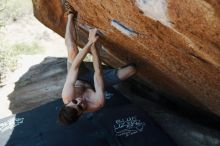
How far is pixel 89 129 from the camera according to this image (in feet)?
20.0

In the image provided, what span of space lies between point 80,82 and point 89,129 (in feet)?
3.44

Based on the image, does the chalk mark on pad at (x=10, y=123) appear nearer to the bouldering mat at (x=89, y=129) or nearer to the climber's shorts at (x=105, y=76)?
the bouldering mat at (x=89, y=129)

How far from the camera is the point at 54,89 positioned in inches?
309

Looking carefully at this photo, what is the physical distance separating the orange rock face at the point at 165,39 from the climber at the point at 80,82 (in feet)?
1.00

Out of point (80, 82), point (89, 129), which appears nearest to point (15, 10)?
point (89, 129)

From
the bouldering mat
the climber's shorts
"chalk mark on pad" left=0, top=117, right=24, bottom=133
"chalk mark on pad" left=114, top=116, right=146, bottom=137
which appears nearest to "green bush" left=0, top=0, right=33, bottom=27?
"chalk mark on pad" left=0, top=117, right=24, bottom=133

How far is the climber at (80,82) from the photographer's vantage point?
4727mm

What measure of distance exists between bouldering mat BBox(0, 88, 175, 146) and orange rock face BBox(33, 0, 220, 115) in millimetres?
711

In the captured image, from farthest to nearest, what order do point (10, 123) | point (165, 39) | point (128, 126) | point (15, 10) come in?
1. point (15, 10)
2. point (10, 123)
3. point (128, 126)
4. point (165, 39)

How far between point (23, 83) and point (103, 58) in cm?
214

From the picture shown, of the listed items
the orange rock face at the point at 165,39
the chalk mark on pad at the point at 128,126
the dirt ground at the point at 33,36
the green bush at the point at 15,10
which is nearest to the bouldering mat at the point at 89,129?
the chalk mark on pad at the point at 128,126

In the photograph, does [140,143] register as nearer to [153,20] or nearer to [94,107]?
[94,107]

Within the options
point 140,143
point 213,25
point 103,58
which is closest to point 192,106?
point 140,143

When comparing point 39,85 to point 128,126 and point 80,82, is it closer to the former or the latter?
point 128,126
